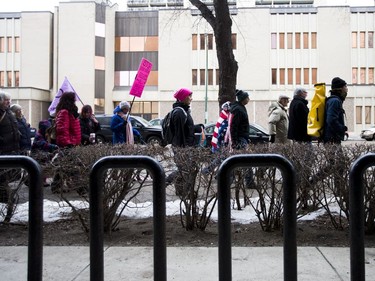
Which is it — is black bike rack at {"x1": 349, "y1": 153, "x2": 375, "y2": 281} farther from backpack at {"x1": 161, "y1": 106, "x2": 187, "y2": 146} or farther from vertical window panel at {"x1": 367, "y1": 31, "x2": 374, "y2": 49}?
vertical window panel at {"x1": 367, "y1": 31, "x2": 374, "y2": 49}

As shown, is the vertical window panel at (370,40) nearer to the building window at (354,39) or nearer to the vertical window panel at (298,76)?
the building window at (354,39)

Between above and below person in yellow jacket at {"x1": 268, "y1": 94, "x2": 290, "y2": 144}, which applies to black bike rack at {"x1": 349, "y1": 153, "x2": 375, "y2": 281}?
below

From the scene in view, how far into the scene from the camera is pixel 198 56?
48656 millimetres

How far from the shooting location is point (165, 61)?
48.9 m

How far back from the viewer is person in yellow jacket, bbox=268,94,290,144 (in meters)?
9.88

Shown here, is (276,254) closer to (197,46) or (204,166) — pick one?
(204,166)

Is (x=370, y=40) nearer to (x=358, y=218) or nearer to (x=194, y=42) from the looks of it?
(x=194, y=42)

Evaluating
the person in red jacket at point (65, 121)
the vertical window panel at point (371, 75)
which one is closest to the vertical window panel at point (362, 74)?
the vertical window panel at point (371, 75)

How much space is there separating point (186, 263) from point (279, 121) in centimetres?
593

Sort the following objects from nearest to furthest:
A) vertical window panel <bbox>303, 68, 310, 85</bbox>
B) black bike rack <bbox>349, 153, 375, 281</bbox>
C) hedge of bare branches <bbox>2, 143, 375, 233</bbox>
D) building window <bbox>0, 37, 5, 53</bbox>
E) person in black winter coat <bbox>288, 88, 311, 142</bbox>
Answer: black bike rack <bbox>349, 153, 375, 281</bbox>
hedge of bare branches <bbox>2, 143, 375, 233</bbox>
person in black winter coat <bbox>288, 88, 311, 142</bbox>
vertical window panel <bbox>303, 68, 310, 85</bbox>
building window <bbox>0, 37, 5, 53</bbox>

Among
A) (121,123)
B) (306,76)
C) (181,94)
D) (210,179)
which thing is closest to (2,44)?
(306,76)

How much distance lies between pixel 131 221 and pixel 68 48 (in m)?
44.7

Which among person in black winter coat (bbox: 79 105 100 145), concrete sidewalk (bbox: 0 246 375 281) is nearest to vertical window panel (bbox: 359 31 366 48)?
person in black winter coat (bbox: 79 105 100 145)

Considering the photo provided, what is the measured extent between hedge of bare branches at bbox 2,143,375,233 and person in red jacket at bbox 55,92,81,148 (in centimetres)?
265
